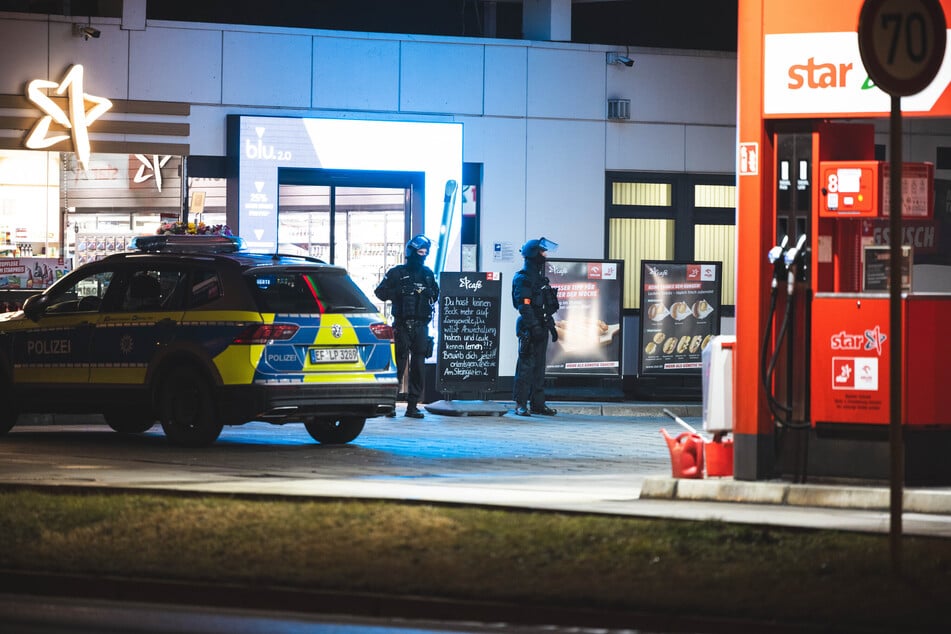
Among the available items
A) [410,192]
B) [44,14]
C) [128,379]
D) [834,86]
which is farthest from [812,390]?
[44,14]

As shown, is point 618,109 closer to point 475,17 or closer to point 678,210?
point 678,210

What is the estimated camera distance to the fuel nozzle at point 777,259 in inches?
456

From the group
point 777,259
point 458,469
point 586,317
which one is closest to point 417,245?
point 586,317

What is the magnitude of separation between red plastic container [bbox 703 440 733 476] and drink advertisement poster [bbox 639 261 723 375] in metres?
10.5

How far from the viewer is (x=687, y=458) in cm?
1209

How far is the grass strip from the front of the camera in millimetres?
7594

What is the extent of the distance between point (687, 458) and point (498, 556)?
3.84 metres

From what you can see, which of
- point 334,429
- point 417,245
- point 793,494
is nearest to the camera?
point 793,494

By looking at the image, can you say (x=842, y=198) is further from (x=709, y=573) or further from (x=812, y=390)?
(x=709, y=573)

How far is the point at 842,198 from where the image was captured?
38.4 ft

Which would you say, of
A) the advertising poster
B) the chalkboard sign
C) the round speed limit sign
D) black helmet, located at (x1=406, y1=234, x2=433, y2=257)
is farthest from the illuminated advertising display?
the round speed limit sign

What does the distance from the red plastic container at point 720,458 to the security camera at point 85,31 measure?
1270 cm

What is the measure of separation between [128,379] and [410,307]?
17.1 feet

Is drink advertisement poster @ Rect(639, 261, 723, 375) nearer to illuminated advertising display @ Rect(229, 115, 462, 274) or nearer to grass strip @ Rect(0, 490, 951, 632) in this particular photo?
illuminated advertising display @ Rect(229, 115, 462, 274)
